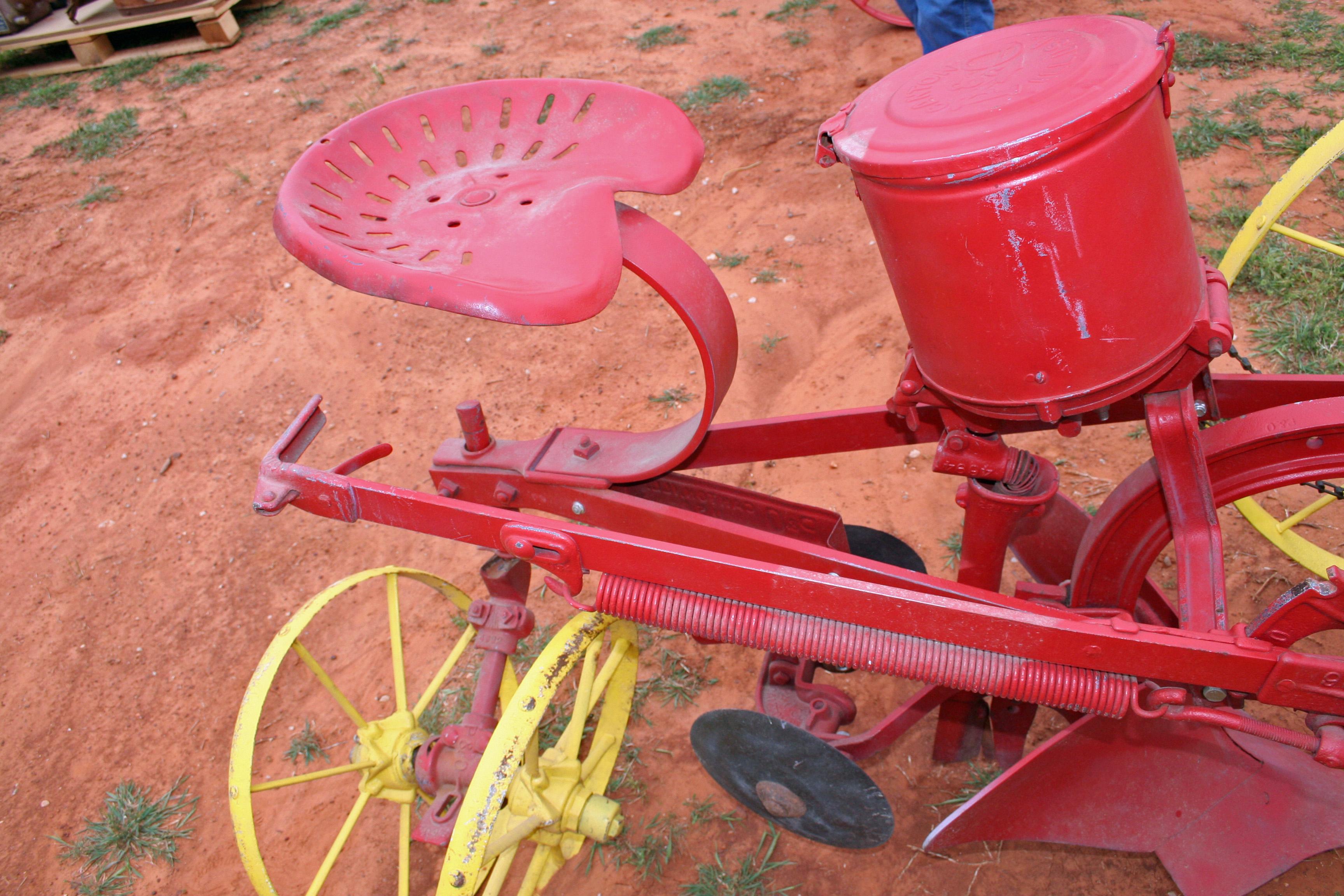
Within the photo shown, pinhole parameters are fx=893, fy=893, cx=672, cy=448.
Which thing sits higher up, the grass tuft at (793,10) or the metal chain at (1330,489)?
the grass tuft at (793,10)

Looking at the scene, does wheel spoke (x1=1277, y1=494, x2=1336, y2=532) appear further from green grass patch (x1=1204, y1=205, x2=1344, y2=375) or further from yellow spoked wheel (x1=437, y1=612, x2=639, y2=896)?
yellow spoked wheel (x1=437, y1=612, x2=639, y2=896)

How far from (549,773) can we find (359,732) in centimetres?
50

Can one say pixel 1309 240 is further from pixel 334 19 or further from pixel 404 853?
Answer: pixel 334 19

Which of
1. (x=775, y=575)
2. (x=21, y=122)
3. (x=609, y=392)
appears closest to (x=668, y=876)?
(x=775, y=575)

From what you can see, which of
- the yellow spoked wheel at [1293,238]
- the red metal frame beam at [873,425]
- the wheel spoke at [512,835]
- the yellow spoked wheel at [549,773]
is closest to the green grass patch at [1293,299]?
the yellow spoked wheel at [1293,238]

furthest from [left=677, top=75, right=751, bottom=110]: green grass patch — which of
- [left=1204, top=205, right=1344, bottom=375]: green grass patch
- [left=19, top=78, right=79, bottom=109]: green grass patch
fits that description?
[left=19, top=78, right=79, bottom=109]: green grass patch

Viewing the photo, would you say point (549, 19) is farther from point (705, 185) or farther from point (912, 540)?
point (912, 540)

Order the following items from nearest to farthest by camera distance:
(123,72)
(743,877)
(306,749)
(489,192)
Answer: (489,192) < (743,877) < (306,749) < (123,72)

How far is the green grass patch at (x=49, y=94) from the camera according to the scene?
22.5 feet

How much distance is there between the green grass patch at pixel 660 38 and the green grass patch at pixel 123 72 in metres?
4.08

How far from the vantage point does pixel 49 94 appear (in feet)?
22.8

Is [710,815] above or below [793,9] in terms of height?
below

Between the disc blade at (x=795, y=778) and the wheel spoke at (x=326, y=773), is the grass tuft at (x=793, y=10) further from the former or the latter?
the wheel spoke at (x=326, y=773)

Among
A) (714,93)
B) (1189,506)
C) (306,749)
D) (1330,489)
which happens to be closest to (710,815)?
(306,749)
